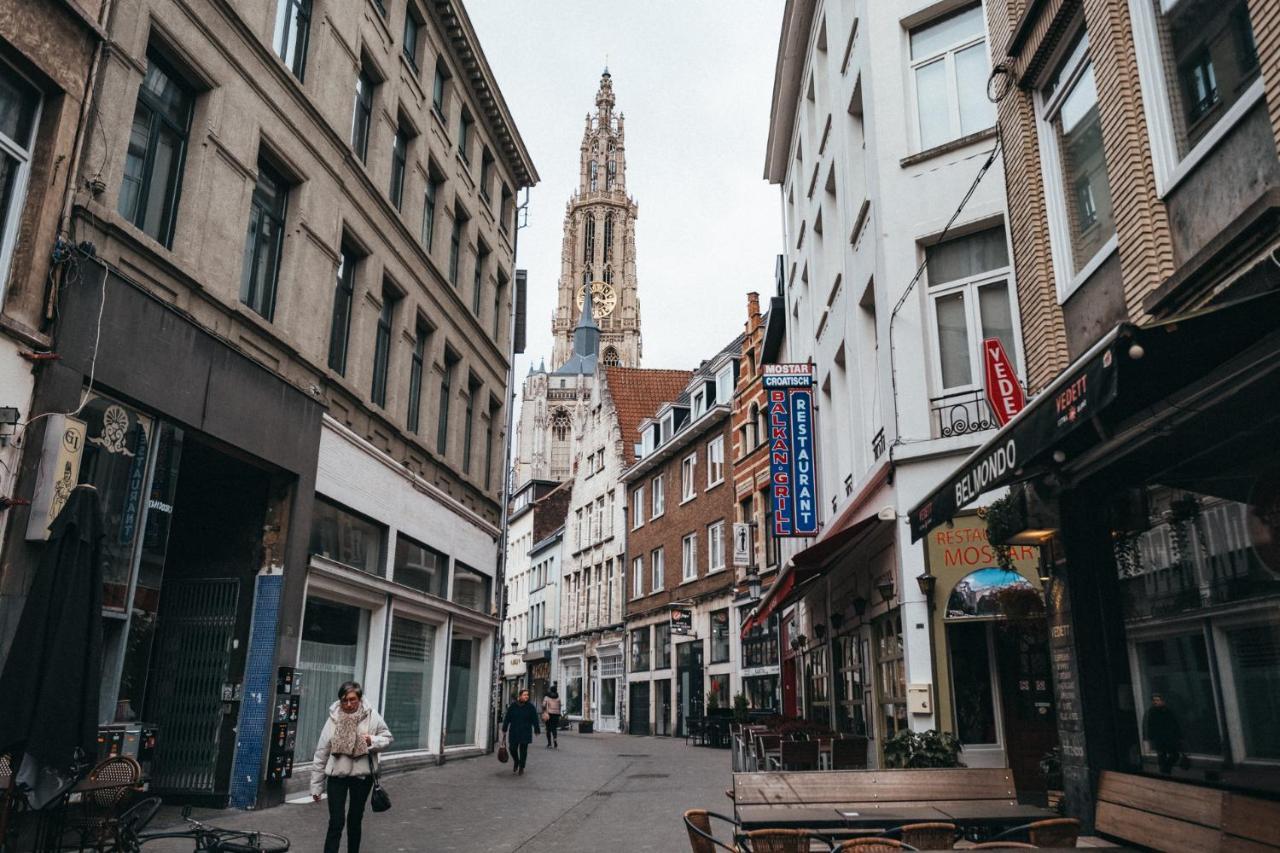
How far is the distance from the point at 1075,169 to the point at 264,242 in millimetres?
9386

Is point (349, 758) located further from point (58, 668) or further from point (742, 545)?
point (742, 545)

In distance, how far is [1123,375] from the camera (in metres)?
5.08

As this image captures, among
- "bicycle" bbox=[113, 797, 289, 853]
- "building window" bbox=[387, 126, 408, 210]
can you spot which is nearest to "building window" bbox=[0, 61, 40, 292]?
"bicycle" bbox=[113, 797, 289, 853]

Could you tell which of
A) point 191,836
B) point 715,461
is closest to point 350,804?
point 191,836

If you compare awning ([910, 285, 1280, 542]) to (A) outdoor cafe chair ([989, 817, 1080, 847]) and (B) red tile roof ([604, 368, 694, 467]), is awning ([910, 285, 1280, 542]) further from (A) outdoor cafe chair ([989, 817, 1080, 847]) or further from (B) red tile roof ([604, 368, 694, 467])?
(B) red tile roof ([604, 368, 694, 467])

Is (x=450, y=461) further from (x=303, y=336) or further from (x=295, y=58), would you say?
(x=295, y=58)

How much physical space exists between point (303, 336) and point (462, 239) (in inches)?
325

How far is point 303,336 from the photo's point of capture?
12.8 m

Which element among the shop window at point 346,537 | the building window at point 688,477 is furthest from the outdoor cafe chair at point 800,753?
the building window at point 688,477

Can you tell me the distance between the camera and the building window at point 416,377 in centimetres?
1733

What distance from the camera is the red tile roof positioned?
148 ft

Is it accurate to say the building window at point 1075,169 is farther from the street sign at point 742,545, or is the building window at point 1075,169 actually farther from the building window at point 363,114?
the street sign at point 742,545

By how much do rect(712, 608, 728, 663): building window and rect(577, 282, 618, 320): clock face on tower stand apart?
9570 centimetres

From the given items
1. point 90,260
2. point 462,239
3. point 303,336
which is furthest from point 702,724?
point 90,260
